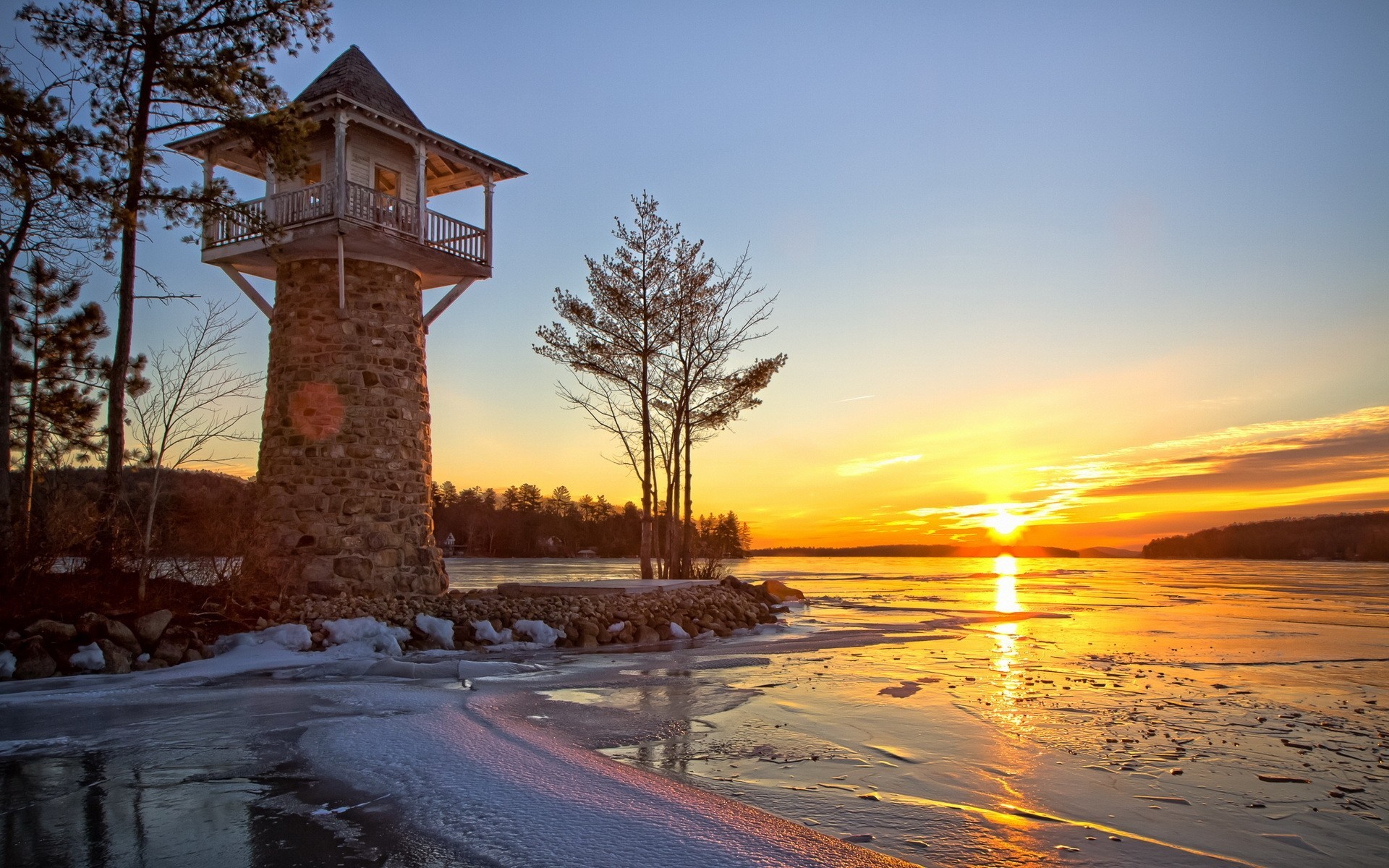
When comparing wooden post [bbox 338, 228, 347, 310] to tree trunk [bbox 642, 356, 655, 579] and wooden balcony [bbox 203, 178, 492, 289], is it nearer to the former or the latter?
wooden balcony [bbox 203, 178, 492, 289]

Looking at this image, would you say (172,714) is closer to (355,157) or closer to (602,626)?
(602,626)

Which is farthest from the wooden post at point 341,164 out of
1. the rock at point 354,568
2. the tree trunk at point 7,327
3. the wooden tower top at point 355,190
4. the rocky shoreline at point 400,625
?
the rocky shoreline at point 400,625

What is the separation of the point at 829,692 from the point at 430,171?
13.8 metres

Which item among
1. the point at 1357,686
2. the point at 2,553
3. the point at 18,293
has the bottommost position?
the point at 1357,686

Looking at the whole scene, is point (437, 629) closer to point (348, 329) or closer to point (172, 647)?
point (172, 647)

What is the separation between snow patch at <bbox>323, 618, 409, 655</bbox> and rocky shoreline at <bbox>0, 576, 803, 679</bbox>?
0.7 inches

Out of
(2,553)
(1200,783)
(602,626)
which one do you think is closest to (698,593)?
(602,626)

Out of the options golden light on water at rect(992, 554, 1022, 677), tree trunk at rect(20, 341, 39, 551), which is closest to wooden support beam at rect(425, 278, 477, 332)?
tree trunk at rect(20, 341, 39, 551)

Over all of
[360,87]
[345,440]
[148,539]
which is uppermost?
[360,87]

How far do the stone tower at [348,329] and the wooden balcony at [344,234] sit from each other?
0.10ft

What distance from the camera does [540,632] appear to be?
12.8 m

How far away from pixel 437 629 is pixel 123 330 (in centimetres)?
614

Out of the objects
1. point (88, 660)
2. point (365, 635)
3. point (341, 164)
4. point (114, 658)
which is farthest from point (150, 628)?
point (341, 164)

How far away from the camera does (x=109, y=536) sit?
36.3 ft
